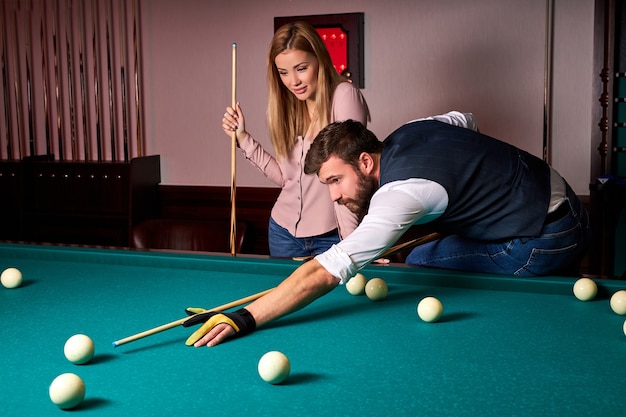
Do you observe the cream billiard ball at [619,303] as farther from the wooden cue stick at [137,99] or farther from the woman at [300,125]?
the wooden cue stick at [137,99]

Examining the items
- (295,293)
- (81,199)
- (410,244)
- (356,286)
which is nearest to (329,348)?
(295,293)

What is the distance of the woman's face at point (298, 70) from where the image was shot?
274 centimetres

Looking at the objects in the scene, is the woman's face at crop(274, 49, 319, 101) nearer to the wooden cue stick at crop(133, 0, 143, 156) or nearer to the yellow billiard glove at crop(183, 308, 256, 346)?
the yellow billiard glove at crop(183, 308, 256, 346)

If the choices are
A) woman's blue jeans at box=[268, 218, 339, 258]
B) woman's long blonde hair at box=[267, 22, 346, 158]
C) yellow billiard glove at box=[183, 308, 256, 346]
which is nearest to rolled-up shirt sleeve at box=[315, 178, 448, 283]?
yellow billiard glove at box=[183, 308, 256, 346]

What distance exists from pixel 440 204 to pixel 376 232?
24cm

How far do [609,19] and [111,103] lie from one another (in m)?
3.00

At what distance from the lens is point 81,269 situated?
8.21 feet

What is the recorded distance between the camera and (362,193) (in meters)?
2.12

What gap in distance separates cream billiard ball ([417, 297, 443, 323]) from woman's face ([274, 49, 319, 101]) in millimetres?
1194

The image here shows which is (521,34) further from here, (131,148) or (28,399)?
(28,399)

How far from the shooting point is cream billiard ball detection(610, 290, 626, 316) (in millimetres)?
1862

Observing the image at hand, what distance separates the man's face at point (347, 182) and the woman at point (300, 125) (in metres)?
0.58

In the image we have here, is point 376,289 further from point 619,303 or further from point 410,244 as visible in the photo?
point 619,303

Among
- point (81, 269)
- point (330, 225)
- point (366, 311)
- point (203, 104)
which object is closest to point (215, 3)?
point (203, 104)
